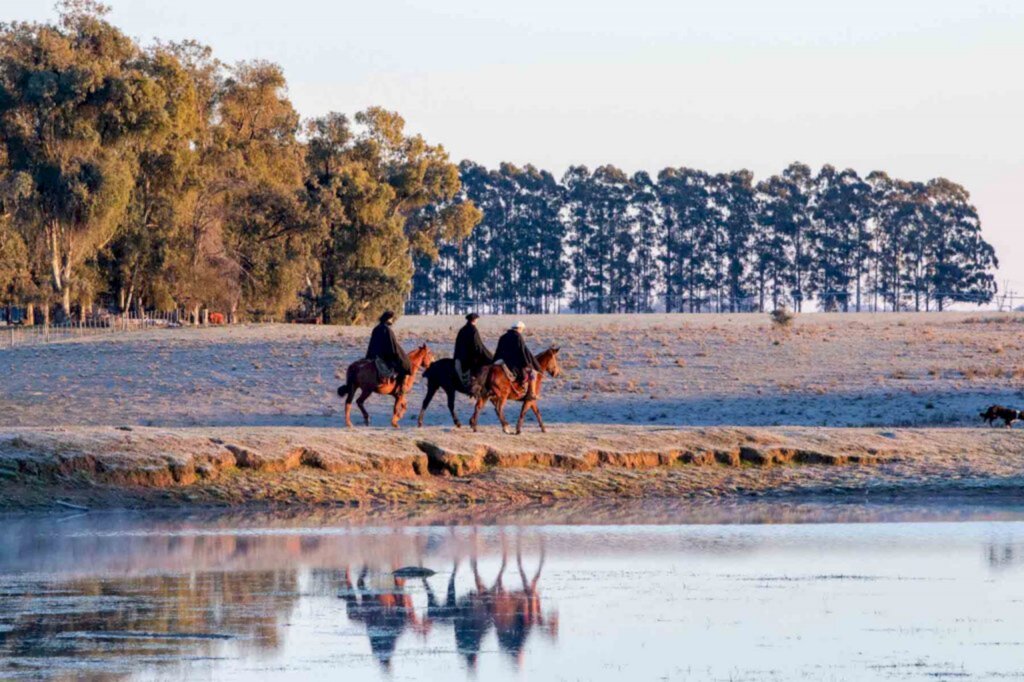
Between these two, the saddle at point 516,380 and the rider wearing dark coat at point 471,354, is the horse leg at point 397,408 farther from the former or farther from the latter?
the saddle at point 516,380

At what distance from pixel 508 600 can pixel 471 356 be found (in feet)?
43.0

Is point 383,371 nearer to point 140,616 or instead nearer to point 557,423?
point 557,423

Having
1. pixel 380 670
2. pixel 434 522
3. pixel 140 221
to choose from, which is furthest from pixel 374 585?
pixel 140 221

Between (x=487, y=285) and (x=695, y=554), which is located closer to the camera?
(x=695, y=554)

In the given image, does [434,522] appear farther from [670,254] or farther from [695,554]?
[670,254]

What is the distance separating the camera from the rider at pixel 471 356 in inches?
1113

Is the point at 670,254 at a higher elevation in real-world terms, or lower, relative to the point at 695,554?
higher

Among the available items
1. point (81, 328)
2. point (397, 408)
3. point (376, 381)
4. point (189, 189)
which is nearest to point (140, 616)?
point (376, 381)

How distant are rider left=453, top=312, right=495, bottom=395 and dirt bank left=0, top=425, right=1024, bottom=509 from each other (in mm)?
958

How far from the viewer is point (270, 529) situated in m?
21.2

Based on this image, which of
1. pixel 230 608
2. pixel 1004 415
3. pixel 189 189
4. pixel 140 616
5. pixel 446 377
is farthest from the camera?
pixel 189 189

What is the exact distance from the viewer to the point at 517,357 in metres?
28.1

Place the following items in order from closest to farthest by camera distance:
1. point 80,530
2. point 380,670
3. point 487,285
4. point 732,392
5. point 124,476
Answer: point 380,670 < point 80,530 < point 124,476 < point 732,392 < point 487,285

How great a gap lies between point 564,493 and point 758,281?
10032cm
